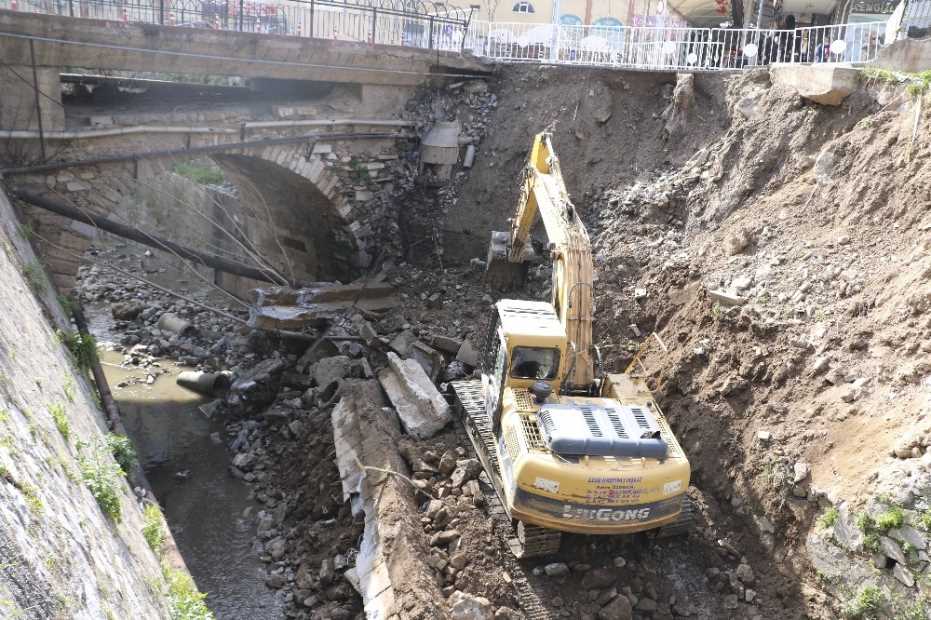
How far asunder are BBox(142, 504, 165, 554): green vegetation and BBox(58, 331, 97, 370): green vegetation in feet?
7.63

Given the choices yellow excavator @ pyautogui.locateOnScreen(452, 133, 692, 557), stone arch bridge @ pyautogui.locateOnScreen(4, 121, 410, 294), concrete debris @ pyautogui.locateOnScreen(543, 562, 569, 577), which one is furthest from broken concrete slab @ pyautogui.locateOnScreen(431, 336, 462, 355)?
concrete debris @ pyautogui.locateOnScreen(543, 562, 569, 577)

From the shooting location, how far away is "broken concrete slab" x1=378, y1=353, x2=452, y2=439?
9898 millimetres

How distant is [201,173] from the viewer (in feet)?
71.7

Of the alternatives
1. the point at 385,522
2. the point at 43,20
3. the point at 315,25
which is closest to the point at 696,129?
the point at 315,25

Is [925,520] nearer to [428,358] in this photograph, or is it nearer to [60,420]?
[60,420]

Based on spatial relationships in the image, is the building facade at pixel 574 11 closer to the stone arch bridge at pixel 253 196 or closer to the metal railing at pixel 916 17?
the stone arch bridge at pixel 253 196

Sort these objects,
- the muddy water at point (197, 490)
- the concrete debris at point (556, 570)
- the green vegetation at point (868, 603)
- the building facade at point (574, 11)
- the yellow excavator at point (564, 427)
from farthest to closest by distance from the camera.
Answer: the building facade at point (574, 11) → the muddy water at point (197, 490) → the concrete debris at point (556, 570) → the yellow excavator at point (564, 427) → the green vegetation at point (868, 603)

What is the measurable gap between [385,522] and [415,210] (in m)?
8.39

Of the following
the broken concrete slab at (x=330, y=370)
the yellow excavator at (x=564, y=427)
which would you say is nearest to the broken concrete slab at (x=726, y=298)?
the yellow excavator at (x=564, y=427)

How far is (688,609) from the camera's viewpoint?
295 inches

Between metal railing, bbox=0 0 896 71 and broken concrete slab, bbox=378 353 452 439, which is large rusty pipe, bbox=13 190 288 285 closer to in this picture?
metal railing, bbox=0 0 896 71

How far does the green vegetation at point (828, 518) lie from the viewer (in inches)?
280

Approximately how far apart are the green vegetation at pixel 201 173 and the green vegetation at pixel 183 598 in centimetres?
1690

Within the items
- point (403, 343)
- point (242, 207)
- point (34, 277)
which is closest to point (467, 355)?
point (403, 343)
